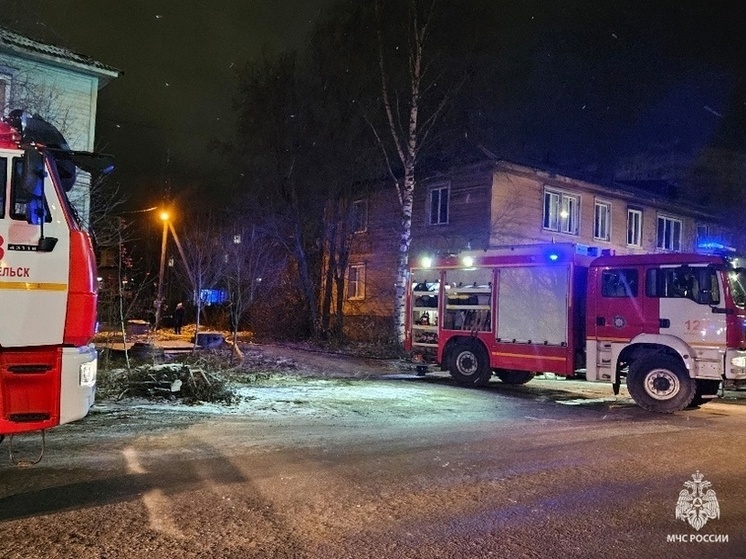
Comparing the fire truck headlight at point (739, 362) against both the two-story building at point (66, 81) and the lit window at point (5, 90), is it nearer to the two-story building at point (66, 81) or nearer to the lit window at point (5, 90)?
the two-story building at point (66, 81)

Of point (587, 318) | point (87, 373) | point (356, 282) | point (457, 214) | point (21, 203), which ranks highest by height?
point (457, 214)

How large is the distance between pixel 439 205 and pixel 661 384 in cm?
1479

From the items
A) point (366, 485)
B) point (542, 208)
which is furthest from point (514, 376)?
point (542, 208)

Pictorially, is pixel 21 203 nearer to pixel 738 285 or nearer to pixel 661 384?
pixel 661 384

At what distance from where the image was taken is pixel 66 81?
1825 cm

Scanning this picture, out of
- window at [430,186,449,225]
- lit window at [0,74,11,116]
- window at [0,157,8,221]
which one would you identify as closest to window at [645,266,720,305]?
window at [0,157,8,221]

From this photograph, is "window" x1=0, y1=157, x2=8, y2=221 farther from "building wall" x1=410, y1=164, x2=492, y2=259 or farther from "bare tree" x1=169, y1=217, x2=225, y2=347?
"building wall" x1=410, y1=164, x2=492, y2=259

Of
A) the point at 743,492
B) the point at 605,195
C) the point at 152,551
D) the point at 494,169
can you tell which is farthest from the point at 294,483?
the point at 605,195

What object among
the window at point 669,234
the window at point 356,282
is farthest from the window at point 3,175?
the window at point 669,234

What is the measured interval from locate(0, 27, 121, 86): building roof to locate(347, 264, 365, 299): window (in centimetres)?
1258

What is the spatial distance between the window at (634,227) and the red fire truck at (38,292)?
85.6 ft

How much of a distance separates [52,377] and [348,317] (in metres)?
22.3

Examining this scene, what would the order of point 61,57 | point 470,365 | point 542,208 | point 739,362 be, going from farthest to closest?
point 542,208 → point 61,57 → point 470,365 → point 739,362

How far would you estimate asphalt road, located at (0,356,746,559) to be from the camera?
4.38 meters
